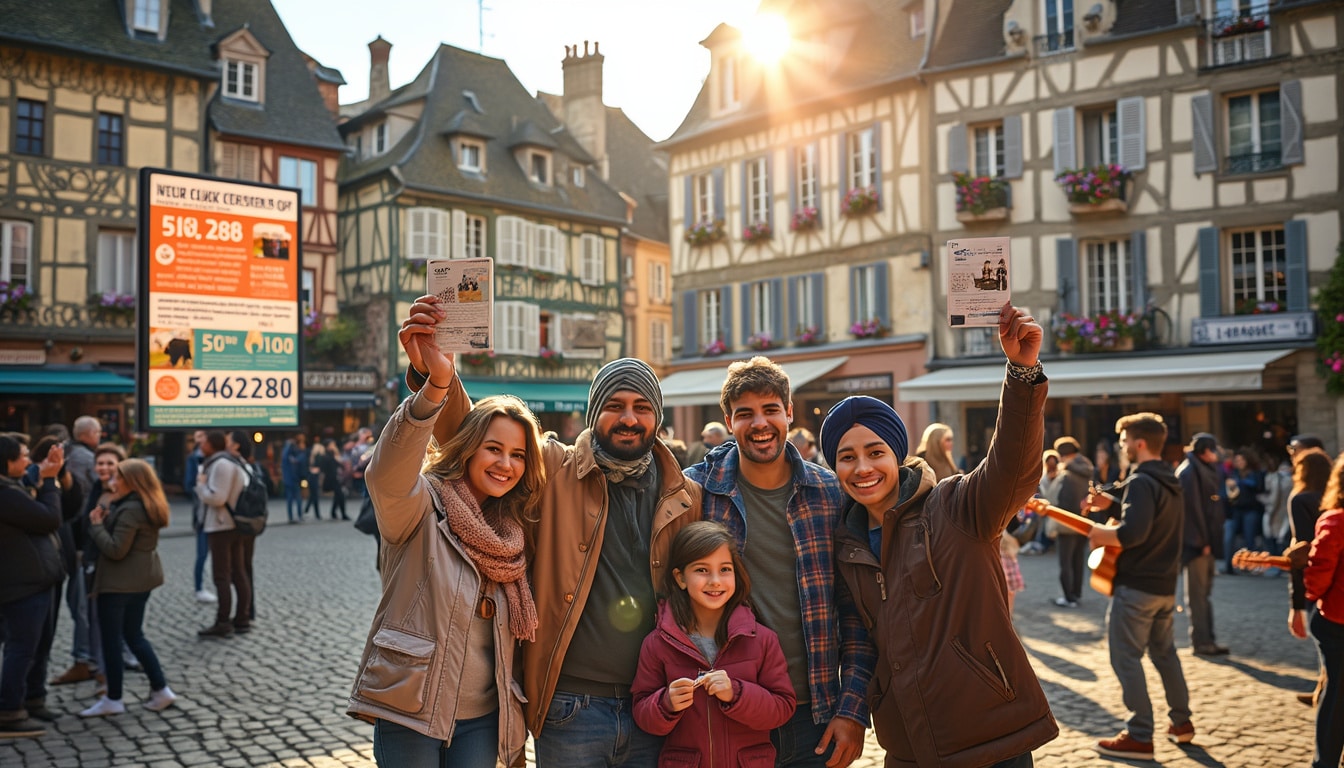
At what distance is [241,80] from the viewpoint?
82.9 feet

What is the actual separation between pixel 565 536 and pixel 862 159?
806 inches

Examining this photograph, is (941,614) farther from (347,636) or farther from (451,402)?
(347,636)

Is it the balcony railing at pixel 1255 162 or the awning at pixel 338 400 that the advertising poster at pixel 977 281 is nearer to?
the balcony railing at pixel 1255 162

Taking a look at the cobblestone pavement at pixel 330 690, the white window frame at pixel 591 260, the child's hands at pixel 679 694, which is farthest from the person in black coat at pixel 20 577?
the white window frame at pixel 591 260

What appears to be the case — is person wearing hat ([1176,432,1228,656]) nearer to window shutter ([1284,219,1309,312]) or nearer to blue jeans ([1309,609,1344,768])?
blue jeans ([1309,609,1344,768])

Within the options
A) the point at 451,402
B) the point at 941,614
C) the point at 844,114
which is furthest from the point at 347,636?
the point at 844,114

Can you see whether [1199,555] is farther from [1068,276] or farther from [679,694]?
→ [1068,276]

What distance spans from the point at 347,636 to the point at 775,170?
17.7 meters

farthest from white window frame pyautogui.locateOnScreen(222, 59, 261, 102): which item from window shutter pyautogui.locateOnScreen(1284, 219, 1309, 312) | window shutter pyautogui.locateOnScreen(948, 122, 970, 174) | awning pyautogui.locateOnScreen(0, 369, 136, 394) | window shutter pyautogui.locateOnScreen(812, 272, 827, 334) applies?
window shutter pyautogui.locateOnScreen(1284, 219, 1309, 312)

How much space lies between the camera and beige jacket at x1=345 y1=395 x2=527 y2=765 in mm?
2873

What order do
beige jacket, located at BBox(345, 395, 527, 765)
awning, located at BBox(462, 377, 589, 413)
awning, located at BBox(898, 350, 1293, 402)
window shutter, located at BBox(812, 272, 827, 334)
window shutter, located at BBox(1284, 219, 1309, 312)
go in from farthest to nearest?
awning, located at BBox(462, 377, 589, 413) → window shutter, located at BBox(812, 272, 827, 334) → window shutter, located at BBox(1284, 219, 1309, 312) → awning, located at BBox(898, 350, 1293, 402) → beige jacket, located at BBox(345, 395, 527, 765)

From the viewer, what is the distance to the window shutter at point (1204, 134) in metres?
18.1

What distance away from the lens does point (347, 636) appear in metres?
8.68

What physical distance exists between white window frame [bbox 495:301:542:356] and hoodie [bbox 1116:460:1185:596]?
969 inches
